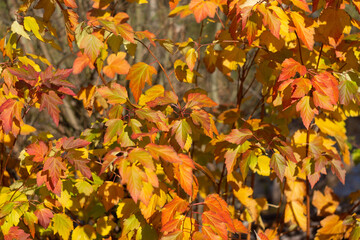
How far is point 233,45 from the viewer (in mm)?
1867

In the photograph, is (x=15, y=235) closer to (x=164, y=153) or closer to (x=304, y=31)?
(x=164, y=153)

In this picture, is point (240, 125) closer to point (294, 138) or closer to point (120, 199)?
point (294, 138)

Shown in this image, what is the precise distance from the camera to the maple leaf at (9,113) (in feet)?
4.83

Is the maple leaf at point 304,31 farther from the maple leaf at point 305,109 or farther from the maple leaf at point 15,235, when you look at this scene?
the maple leaf at point 15,235

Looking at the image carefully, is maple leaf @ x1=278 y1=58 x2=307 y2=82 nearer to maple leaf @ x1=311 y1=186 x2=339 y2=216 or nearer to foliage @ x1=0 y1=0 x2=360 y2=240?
foliage @ x1=0 y1=0 x2=360 y2=240

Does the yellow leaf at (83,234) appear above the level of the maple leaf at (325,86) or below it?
below

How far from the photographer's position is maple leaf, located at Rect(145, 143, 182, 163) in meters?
1.21

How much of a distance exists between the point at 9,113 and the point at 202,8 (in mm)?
922

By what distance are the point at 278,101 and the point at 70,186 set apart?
1084 mm

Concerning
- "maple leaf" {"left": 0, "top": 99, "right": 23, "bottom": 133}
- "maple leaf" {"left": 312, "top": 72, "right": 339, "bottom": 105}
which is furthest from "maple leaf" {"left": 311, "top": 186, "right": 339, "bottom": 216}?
"maple leaf" {"left": 0, "top": 99, "right": 23, "bottom": 133}

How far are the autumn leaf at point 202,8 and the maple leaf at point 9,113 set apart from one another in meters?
0.84

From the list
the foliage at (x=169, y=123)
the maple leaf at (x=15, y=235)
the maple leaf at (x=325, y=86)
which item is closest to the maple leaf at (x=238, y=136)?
the foliage at (x=169, y=123)

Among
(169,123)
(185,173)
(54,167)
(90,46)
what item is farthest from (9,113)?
(185,173)

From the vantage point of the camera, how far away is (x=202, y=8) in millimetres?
1608
